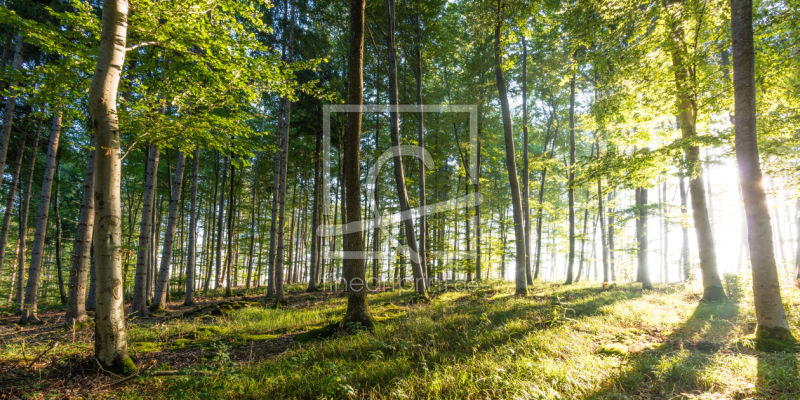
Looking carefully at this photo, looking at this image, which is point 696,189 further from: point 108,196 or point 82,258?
point 82,258

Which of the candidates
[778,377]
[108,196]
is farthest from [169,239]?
[778,377]

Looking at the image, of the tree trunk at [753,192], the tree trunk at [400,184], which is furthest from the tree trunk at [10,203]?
the tree trunk at [753,192]

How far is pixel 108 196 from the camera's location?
395 centimetres

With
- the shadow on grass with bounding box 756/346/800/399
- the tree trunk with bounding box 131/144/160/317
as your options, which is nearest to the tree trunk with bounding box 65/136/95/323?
the tree trunk with bounding box 131/144/160/317

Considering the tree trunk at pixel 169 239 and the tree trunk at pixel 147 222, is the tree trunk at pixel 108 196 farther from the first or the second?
the tree trunk at pixel 169 239

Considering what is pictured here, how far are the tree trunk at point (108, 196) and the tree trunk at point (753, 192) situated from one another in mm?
9216

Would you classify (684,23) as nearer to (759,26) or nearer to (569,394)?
(759,26)

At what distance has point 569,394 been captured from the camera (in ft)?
10.0

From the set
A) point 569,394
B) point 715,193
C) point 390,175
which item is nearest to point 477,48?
point 390,175

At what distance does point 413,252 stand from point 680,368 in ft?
24.8

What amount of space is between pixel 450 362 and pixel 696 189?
9.88m

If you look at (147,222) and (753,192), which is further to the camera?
(147,222)

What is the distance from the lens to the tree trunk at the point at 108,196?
3826 mm

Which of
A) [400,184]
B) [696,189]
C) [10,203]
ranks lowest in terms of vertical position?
[10,203]
